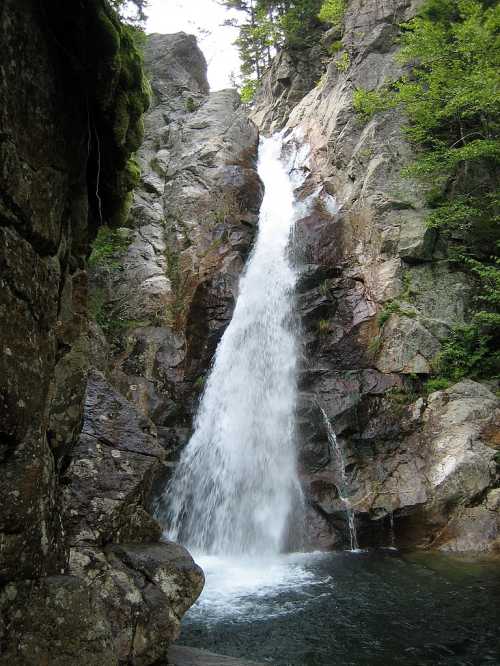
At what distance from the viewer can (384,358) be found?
39.4 ft

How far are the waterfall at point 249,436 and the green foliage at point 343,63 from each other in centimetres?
915

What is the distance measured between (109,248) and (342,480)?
965cm

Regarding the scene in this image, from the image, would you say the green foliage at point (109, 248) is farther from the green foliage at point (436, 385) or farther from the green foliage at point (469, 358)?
the green foliage at point (469, 358)

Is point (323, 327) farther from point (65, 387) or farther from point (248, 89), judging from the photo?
point (248, 89)

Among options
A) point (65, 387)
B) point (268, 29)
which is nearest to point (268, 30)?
point (268, 29)

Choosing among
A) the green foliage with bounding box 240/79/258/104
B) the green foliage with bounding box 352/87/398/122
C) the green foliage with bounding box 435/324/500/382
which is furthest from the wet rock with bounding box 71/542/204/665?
the green foliage with bounding box 240/79/258/104

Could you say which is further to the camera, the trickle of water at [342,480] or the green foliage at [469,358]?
the green foliage at [469,358]

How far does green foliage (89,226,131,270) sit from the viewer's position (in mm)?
14648

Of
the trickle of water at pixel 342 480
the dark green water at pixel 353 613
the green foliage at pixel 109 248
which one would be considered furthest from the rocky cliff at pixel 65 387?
the green foliage at pixel 109 248

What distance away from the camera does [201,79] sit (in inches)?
977

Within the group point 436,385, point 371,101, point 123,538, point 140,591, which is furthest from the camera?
point 371,101

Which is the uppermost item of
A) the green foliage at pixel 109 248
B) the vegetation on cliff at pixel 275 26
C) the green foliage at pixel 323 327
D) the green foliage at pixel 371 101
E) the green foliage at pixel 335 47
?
the vegetation on cliff at pixel 275 26

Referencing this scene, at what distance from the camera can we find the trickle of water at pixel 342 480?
10031 millimetres

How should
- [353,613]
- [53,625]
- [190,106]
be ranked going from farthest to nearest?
[190,106] < [353,613] < [53,625]
